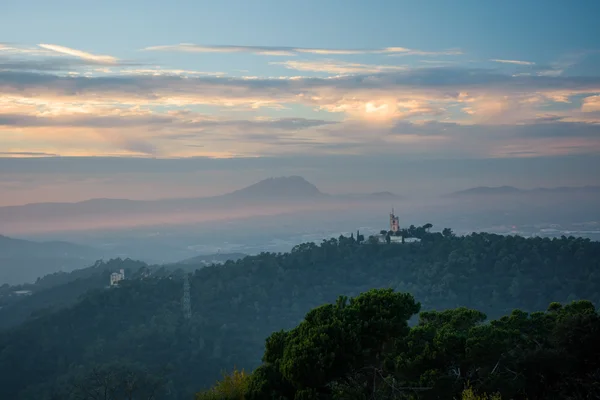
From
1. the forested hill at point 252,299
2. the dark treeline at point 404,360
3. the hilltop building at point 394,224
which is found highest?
the hilltop building at point 394,224

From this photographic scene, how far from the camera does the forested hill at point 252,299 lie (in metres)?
58.5

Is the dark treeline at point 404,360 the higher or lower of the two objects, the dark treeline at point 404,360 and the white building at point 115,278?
the higher

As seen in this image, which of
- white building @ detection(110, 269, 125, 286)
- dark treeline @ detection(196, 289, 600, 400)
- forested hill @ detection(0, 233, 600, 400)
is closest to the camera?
dark treeline @ detection(196, 289, 600, 400)

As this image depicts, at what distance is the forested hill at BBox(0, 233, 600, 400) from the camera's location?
58.5 metres

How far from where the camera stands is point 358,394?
1817 cm

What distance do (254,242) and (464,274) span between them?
104146 mm

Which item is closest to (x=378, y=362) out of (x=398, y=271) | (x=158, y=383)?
(x=158, y=383)

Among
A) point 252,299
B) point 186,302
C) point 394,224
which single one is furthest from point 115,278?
point 394,224

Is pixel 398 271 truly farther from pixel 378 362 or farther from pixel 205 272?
pixel 378 362

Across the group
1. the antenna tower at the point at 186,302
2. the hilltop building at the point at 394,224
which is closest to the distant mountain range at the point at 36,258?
the antenna tower at the point at 186,302

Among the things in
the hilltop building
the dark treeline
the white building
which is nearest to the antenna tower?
the white building

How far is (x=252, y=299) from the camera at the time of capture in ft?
258

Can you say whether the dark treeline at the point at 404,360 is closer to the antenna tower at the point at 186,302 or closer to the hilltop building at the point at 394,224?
the antenna tower at the point at 186,302

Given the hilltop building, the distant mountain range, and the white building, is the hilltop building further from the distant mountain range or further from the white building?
the distant mountain range
